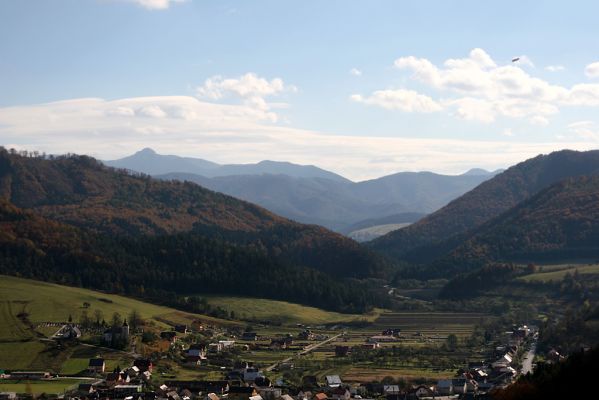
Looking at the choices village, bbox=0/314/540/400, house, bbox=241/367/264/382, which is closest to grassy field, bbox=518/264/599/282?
village, bbox=0/314/540/400

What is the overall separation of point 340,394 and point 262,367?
17.2 meters

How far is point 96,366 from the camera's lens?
276ft

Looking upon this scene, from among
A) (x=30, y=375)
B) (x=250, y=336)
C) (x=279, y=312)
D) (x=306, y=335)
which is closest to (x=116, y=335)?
(x=30, y=375)

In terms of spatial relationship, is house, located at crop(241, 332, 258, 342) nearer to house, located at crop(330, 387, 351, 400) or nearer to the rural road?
the rural road

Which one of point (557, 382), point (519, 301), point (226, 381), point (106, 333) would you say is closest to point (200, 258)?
point (519, 301)

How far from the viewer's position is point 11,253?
14112 centimetres

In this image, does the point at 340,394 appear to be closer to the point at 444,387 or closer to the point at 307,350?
the point at 444,387

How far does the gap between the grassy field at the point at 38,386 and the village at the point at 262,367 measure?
94 centimetres

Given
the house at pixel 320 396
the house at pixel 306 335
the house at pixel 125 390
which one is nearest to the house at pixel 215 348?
the house at pixel 306 335

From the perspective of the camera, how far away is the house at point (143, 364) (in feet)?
278

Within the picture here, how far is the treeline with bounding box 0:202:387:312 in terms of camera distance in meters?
140

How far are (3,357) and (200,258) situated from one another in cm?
7464

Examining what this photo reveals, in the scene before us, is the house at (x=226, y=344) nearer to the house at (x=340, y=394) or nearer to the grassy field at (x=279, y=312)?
the grassy field at (x=279, y=312)

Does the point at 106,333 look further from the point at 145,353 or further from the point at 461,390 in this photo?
the point at 461,390
